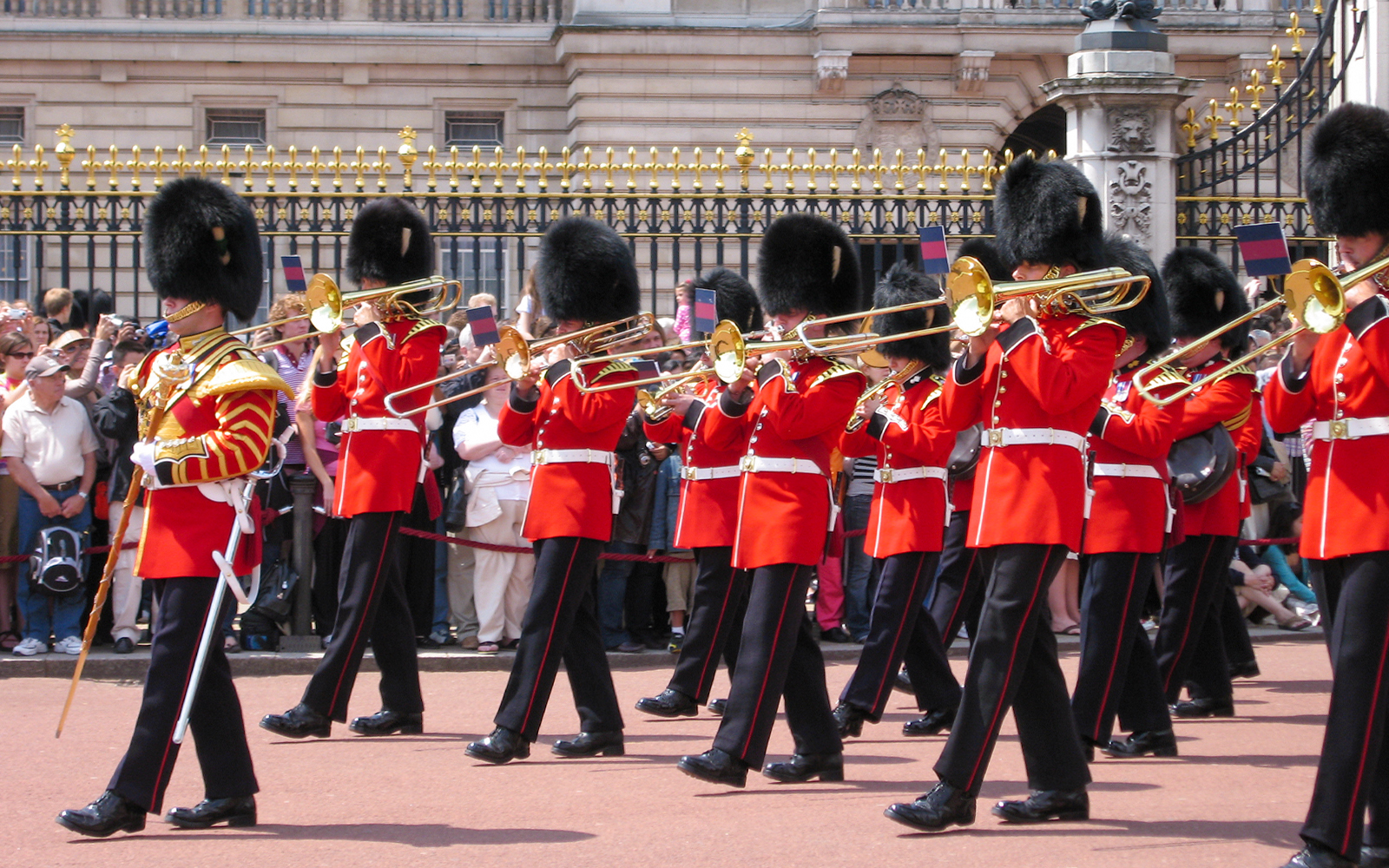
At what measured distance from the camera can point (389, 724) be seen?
6.05 meters

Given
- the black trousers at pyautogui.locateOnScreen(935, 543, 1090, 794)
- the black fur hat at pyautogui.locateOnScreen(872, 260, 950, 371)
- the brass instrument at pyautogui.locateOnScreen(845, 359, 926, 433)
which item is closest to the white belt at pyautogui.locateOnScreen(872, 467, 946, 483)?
the brass instrument at pyautogui.locateOnScreen(845, 359, 926, 433)

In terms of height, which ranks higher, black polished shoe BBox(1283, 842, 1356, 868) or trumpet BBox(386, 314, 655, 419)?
trumpet BBox(386, 314, 655, 419)

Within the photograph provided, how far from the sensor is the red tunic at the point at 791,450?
16.9ft

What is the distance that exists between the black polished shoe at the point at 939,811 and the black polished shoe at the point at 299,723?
2.22 metres

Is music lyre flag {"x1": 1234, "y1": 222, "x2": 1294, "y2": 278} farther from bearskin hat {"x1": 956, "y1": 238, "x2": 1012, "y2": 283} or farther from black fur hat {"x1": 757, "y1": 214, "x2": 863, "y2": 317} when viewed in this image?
bearskin hat {"x1": 956, "y1": 238, "x2": 1012, "y2": 283}

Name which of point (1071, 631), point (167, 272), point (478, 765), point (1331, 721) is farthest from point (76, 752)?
point (1071, 631)

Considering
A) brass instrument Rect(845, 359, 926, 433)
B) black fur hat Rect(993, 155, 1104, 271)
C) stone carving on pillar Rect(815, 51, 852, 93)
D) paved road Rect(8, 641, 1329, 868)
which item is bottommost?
paved road Rect(8, 641, 1329, 868)

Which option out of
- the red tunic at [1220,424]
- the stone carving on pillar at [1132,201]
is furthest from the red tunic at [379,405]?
the stone carving on pillar at [1132,201]

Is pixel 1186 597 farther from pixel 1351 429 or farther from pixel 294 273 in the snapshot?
pixel 294 273

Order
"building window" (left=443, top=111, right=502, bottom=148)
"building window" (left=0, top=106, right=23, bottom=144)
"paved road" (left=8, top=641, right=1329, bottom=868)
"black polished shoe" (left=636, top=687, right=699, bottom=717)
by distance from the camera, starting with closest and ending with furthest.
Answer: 1. "paved road" (left=8, top=641, right=1329, bottom=868)
2. "black polished shoe" (left=636, top=687, right=699, bottom=717)
3. "building window" (left=0, top=106, right=23, bottom=144)
4. "building window" (left=443, top=111, right=502, bottom=148)

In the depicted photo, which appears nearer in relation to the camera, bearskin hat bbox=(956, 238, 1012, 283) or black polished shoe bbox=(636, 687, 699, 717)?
black polished shoe bbox=(636, 687, 699, 717)

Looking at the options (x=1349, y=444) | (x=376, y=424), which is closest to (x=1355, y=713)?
(x=1349, y=444)

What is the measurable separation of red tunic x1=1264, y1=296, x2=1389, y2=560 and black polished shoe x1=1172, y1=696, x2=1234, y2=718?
2327 mm

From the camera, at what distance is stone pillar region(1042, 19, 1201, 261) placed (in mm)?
8805
